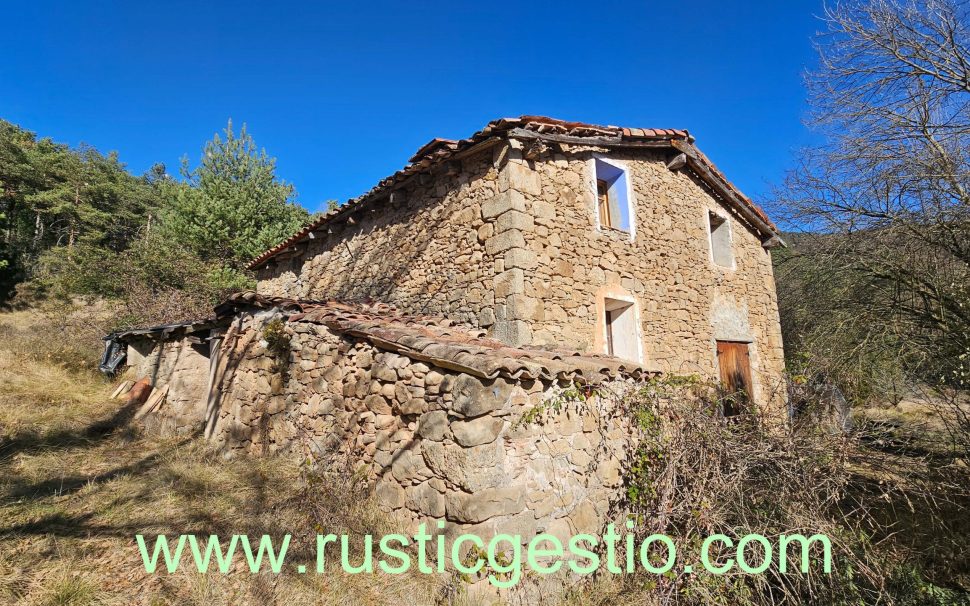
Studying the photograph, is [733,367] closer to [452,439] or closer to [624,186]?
[624,186]

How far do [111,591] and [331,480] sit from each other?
1648 mm

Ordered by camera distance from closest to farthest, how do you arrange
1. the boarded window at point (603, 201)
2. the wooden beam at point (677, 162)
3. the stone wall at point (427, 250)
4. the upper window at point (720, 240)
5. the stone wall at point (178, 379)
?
the stone wall at point (427, 250), the stone wall at point (178, 379), the boarded window at point (603, 201), the wooden beam at point (677, 162), the upper window at point (720, 240)

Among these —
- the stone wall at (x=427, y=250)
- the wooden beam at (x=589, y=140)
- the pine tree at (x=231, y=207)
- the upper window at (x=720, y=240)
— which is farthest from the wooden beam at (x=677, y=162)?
the pine tree at (x=231, y=207)

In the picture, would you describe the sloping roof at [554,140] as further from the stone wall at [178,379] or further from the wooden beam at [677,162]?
the stone wall at [178,379]

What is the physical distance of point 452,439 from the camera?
322 cm

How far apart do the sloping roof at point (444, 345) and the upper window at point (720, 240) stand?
202 inches

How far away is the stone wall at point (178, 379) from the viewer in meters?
6.24

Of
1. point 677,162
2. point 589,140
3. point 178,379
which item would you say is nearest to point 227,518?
point 178,379

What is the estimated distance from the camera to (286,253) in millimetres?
9422

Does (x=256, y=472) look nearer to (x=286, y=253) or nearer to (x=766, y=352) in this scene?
(x=286, y=253)

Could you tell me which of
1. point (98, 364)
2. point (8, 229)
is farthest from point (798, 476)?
point (8, 229)

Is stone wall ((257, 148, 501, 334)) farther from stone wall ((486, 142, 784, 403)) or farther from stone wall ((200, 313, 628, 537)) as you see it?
stone wall ((200, 313, 628, 537))

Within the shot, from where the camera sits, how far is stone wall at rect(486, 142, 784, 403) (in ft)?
17.2

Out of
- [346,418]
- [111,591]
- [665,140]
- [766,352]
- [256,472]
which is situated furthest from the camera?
[766,352]
